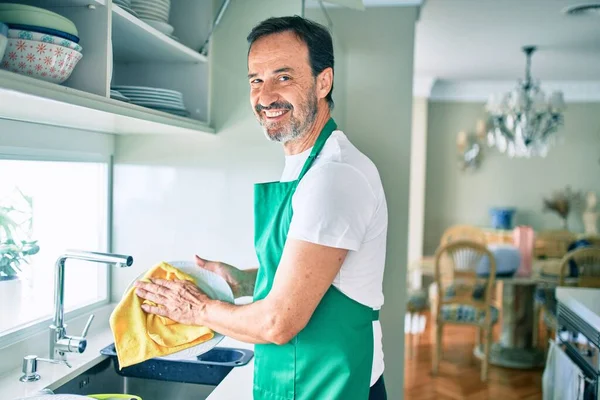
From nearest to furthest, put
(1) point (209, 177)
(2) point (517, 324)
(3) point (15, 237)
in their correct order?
(3) point (15, 237), (1) point (209, 177), (2) point (517, 324)

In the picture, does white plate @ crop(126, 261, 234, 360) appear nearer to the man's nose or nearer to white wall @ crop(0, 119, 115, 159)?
the man's nose

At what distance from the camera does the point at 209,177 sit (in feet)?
6.49

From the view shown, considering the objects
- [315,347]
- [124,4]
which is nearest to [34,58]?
[124,4]

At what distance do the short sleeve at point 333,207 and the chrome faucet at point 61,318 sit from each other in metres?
0.59

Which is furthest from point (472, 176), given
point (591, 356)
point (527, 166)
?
point (591, 356)

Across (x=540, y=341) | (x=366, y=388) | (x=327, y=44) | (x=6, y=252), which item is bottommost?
(x=540, y=341)

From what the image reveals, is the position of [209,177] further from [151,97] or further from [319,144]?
[319,144]

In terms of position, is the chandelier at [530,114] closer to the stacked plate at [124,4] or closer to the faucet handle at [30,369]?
the stacked plate at [124,4]

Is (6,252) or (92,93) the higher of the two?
(92,93)

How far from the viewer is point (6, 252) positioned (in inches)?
61.8

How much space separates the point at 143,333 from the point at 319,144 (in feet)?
1.85

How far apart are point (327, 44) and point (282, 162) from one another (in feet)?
2.04

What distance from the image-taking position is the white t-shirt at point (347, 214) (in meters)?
1.11

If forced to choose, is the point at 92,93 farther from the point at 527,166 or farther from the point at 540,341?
the point at 527,166
